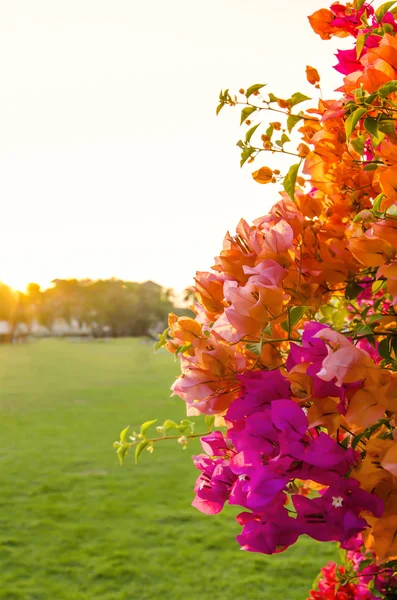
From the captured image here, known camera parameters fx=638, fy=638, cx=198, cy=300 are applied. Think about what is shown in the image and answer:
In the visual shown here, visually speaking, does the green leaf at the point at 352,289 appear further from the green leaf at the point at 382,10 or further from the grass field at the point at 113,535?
the grass field at the point at 113,535

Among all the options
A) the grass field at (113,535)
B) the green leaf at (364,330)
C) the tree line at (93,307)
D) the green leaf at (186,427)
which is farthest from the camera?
the tree line at (93,307)

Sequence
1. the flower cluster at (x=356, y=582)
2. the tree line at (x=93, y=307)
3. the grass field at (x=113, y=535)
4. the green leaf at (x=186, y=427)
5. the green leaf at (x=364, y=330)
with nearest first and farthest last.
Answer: the green leaf at (x=364, y=330), the green leaf at (x=186, y=427), the flower cluster at (x=356, y=582), the grass field at (x=113, y=535), the tree line at (x=93, y=307)

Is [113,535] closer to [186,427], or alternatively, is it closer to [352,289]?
[186,427]

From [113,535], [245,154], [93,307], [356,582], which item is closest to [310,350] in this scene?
[245,154]

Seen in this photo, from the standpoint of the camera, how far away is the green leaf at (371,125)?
1.81ft

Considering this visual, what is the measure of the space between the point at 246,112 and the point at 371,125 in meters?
0.30

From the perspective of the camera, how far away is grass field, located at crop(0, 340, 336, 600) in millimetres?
3283

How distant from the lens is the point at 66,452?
668 cm

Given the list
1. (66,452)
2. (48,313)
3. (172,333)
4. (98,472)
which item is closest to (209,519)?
(98,472)

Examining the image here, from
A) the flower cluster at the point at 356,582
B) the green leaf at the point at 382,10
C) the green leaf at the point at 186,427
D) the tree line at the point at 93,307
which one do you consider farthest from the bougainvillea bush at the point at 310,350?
the tree line at the point at 93,307

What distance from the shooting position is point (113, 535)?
4086 mm

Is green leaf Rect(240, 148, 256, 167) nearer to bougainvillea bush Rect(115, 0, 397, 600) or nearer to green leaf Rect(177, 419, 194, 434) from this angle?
bougainvillea bush Rect(115, 0, 397, 600)

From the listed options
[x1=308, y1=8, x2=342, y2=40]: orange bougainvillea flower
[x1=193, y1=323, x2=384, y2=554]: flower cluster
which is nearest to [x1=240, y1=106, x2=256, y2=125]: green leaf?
[x1=308, y1=8, x2=342, y2=40]: orange bougainvillea flower

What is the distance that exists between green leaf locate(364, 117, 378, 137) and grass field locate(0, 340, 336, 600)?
300 centimetres
